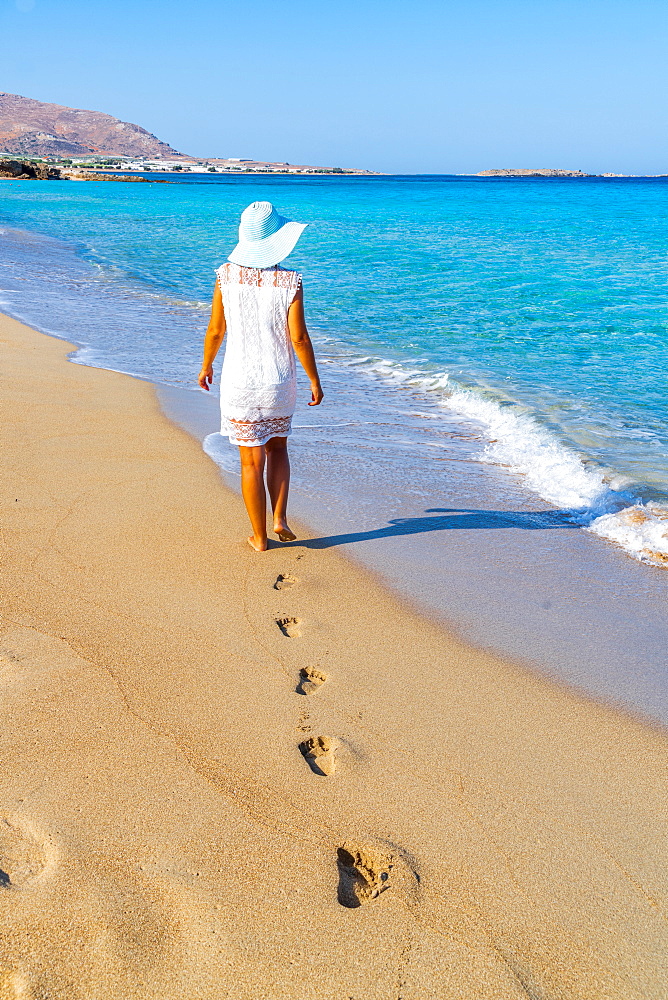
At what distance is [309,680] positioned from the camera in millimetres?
2914

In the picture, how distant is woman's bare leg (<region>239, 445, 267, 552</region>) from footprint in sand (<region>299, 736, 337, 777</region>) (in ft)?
5.33

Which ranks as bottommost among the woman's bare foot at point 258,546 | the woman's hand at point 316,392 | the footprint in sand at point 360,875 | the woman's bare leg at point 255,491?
the woman's bare foot at point 258,546

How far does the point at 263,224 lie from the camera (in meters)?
3.65

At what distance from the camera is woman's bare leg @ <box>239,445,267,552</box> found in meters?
4.01

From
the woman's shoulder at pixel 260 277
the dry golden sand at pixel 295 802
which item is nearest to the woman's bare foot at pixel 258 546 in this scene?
the dry golden sand at pixel 295 802

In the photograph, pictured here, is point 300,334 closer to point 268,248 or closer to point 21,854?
point 268,248

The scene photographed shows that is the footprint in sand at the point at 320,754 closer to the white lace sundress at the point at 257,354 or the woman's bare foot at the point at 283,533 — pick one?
the woman's bare foot at the point at 283,533

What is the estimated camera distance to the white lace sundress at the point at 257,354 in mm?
3709

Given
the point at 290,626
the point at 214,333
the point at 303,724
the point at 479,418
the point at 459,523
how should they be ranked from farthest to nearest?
the point at 479,418
the point at 459,523
the point at 214,333
the point at 290,626
the point at 303,724

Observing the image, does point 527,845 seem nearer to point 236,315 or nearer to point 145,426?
point 236,315

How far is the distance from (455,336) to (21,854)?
10106 mm

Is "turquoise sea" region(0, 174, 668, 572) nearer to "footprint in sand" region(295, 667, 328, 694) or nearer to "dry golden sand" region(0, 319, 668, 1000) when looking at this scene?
"dry golden sand" region(0, 319, 668, 1000)

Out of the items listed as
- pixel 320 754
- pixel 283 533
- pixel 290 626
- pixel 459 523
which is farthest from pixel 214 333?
pixel 320 754

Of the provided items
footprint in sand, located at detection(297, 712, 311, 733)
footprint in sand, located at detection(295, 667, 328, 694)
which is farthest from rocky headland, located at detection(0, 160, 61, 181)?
footprint in sand, located at detection(297, 712, 311, 733)
